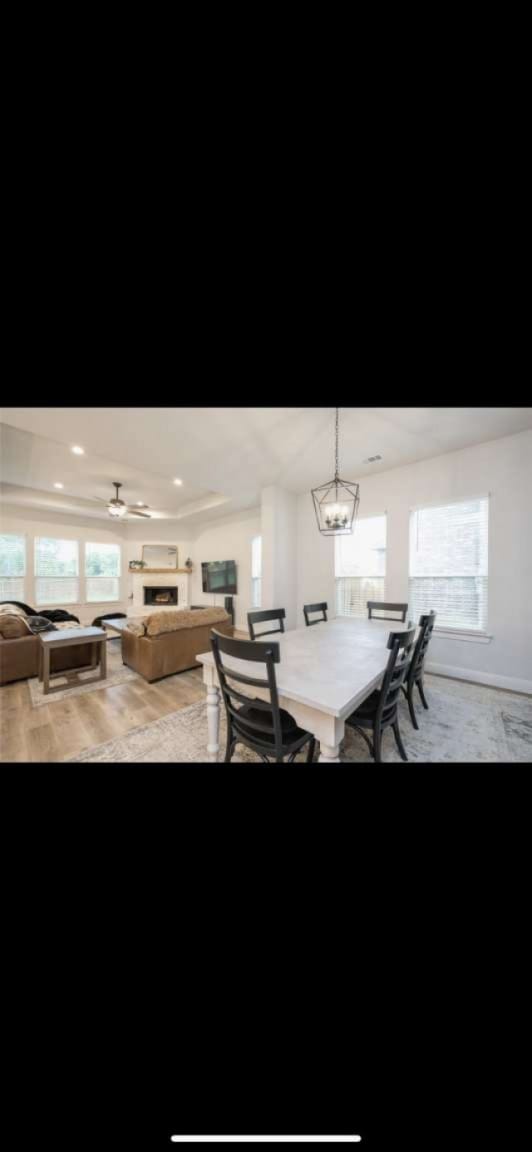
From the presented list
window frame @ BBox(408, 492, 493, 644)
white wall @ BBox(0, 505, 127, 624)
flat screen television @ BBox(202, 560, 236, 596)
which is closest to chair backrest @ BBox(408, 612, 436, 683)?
window frame @ BBox(408, 492, 493, 644)

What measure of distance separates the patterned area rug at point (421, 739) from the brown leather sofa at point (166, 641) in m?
0.87

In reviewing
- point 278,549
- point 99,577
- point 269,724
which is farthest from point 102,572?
point 269,724

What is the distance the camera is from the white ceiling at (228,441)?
2.59 metres

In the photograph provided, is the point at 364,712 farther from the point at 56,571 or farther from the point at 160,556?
the point at 56,571

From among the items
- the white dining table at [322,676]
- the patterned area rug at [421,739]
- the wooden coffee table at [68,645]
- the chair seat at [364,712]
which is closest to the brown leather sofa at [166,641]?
the wooden coffee table at [68,645]

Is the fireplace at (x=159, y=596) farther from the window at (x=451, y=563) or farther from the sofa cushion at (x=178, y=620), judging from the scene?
the window at (x=451, y=563)

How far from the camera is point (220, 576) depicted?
596 cm

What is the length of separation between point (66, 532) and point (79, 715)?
177 inches

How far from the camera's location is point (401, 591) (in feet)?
12.0
